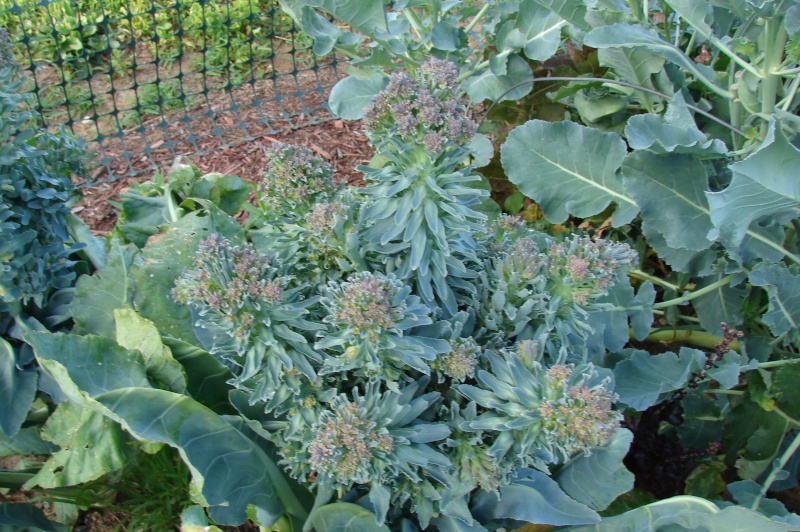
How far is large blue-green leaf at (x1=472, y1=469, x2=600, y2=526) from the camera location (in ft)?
5.05

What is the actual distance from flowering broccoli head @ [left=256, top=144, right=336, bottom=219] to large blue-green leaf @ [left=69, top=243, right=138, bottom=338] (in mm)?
763

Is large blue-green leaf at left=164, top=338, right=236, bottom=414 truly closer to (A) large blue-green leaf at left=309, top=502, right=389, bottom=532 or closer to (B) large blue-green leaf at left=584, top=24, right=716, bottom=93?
(A) large blue-green leaf at left=309, top=502, right=389, bottom=532

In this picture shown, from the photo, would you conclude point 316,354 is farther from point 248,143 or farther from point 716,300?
point 248,143

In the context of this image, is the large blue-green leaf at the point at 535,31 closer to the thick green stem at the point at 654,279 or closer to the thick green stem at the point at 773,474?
the thick green stem at the point at 654,279

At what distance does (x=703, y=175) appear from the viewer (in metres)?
2.15

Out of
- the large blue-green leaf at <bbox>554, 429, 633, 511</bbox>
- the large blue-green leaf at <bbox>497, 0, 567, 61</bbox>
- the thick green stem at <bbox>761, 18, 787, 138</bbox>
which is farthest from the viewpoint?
the large blue-green leaf at <bbox>497, 0, 567, 61</bbox>

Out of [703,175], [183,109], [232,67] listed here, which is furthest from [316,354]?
[232,67]

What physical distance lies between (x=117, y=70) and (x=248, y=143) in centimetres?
96

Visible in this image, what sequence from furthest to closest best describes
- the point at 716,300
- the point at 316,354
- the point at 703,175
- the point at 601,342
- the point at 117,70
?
the point at 117,70 < the point at 716,300 < the point at 703,175 < the point at 601,342 < the point at 316,354

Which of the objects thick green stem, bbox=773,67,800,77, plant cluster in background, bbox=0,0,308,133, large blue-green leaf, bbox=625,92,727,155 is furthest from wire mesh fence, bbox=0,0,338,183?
thick green stem, bbox=773,67,800,77

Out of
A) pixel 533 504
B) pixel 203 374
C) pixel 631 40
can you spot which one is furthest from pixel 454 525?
pixel 631 40

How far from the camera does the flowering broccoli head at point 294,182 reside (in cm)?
143

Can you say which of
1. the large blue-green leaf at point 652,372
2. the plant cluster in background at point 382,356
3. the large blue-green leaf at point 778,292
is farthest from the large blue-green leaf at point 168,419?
the large blue-green leaf at point 778,292

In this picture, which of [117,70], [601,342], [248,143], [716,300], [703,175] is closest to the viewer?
[601,342]
